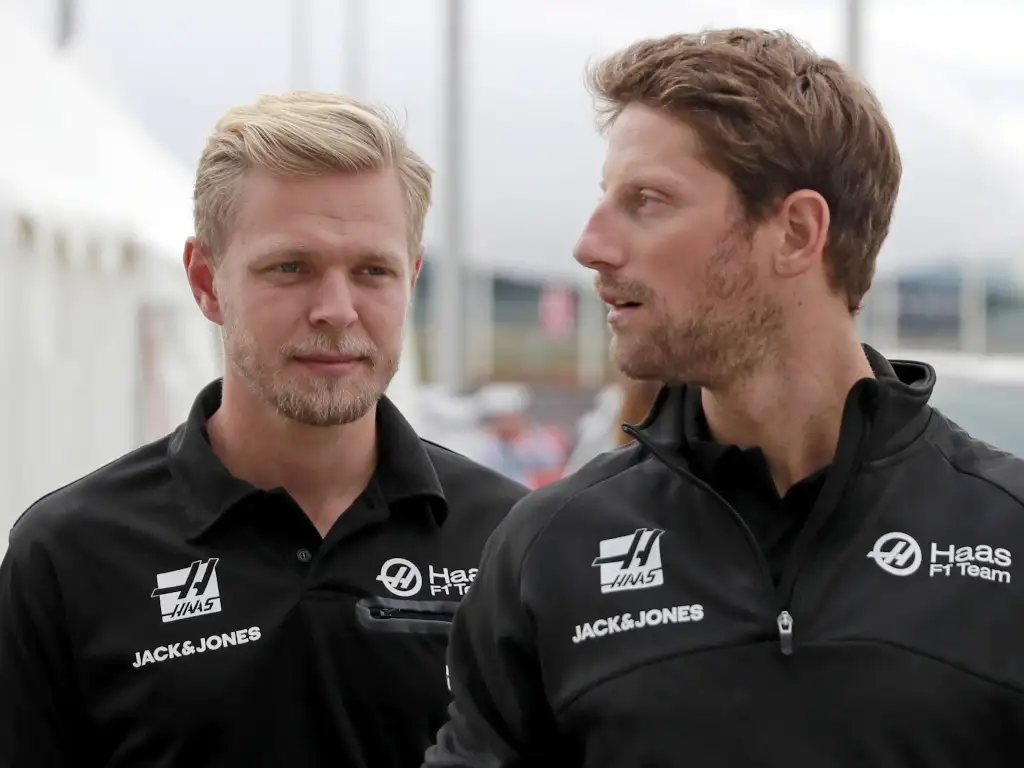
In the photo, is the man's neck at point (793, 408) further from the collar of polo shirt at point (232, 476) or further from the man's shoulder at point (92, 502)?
the man's shoulder at point (92, 502)

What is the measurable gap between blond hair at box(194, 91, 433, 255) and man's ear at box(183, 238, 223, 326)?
25 mm

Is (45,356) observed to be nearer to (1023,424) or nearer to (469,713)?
→ (469,713)

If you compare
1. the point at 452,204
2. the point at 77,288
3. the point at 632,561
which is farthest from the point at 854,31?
the point at 632,561

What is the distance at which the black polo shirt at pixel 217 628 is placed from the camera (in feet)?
6.16

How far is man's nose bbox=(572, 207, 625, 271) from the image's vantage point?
1.72 meters

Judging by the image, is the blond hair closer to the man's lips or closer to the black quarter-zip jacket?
the man's lips

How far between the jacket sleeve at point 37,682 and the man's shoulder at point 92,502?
70 millimetres

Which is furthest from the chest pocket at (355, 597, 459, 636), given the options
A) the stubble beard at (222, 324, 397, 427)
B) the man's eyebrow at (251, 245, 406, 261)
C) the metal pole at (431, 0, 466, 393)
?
the metal pole at (431, 0, 466, 393)

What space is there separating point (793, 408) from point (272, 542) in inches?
29.1

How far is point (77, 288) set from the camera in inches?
192

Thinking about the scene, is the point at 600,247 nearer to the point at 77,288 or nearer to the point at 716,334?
the point at 716,334

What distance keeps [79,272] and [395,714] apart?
131 inches

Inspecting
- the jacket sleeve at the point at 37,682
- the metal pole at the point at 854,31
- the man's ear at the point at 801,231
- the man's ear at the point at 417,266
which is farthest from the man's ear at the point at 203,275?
the metal pole at the point at 854,31

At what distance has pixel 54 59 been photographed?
574cm
